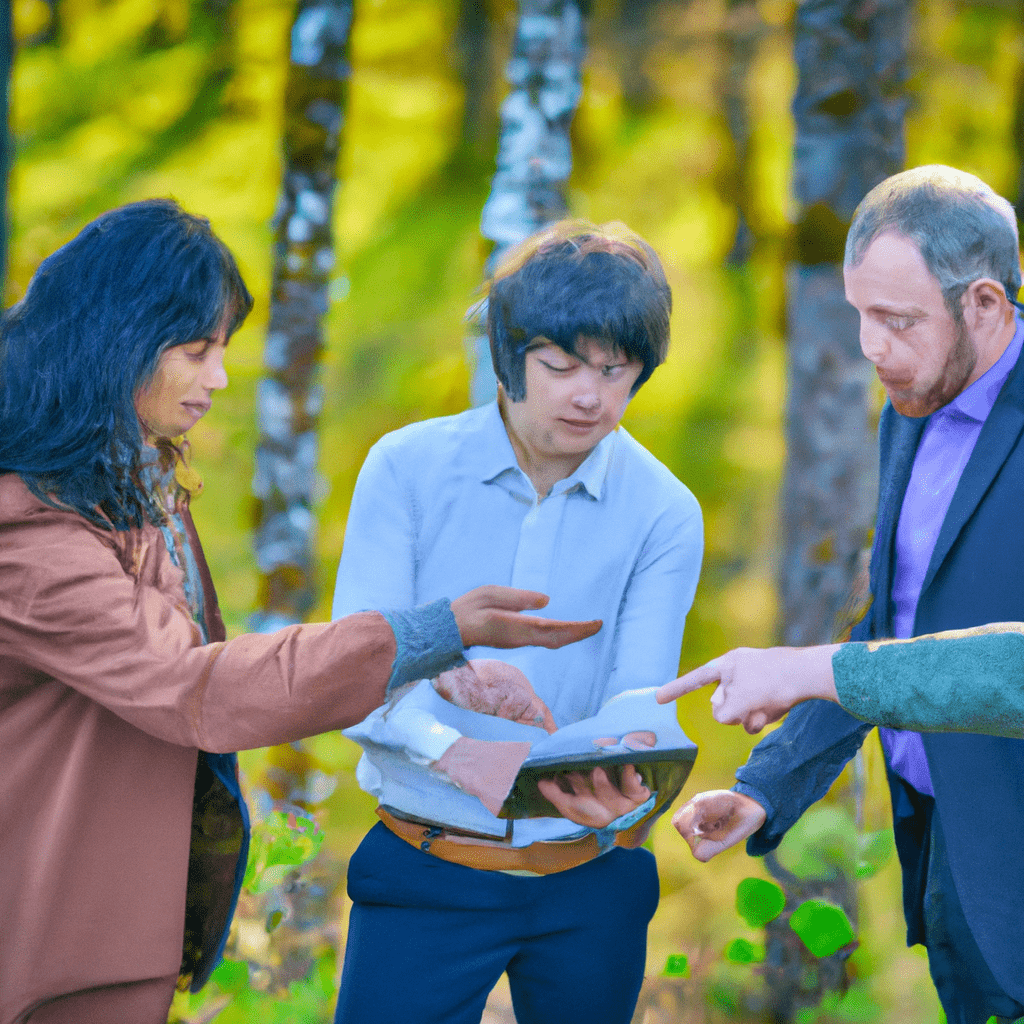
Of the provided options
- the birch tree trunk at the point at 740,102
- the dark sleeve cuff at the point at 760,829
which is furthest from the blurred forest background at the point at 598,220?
the dark sleeve cuff at the point at 760,829

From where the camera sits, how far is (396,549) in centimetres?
196

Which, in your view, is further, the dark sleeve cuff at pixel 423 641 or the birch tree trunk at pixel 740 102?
the birch tree trunk at pixel 740 102

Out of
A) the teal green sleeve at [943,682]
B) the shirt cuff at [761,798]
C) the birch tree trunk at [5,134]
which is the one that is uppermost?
the birch tree trunk at [5,134]

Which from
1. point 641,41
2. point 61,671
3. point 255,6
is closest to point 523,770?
point 61,671

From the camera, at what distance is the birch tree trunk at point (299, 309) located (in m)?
3.28

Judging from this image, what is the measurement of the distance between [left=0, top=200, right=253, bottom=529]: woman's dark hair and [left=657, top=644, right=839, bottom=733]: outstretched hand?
3.14ft

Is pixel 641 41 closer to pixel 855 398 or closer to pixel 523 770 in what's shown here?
pixel 855 398

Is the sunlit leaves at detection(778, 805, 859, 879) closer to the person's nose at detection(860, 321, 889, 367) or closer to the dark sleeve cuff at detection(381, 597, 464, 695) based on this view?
the person's nose at detection(860, 321, 889, 367)

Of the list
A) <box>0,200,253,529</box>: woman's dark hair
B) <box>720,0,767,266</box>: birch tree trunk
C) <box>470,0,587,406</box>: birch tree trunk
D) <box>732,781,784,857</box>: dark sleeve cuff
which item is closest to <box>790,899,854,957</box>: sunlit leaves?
<box>732,781,784,857</box>: dark sleeve cuff

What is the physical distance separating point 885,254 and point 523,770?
1.08 m

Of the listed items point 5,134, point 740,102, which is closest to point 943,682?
point 740,102

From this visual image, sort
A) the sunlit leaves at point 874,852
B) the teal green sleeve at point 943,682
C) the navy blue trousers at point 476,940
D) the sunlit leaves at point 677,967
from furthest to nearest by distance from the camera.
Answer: the sunlit leaves at point 874,852 → the sunlit leaves at point 677,967 → the navy blue trousers at point 476,940 → the teal green sleeve at point 943,682

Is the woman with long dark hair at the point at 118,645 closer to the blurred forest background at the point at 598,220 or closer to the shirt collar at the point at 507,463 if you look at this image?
the shirt collar at the point at 507,463

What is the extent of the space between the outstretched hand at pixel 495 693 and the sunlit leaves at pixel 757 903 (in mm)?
1602
